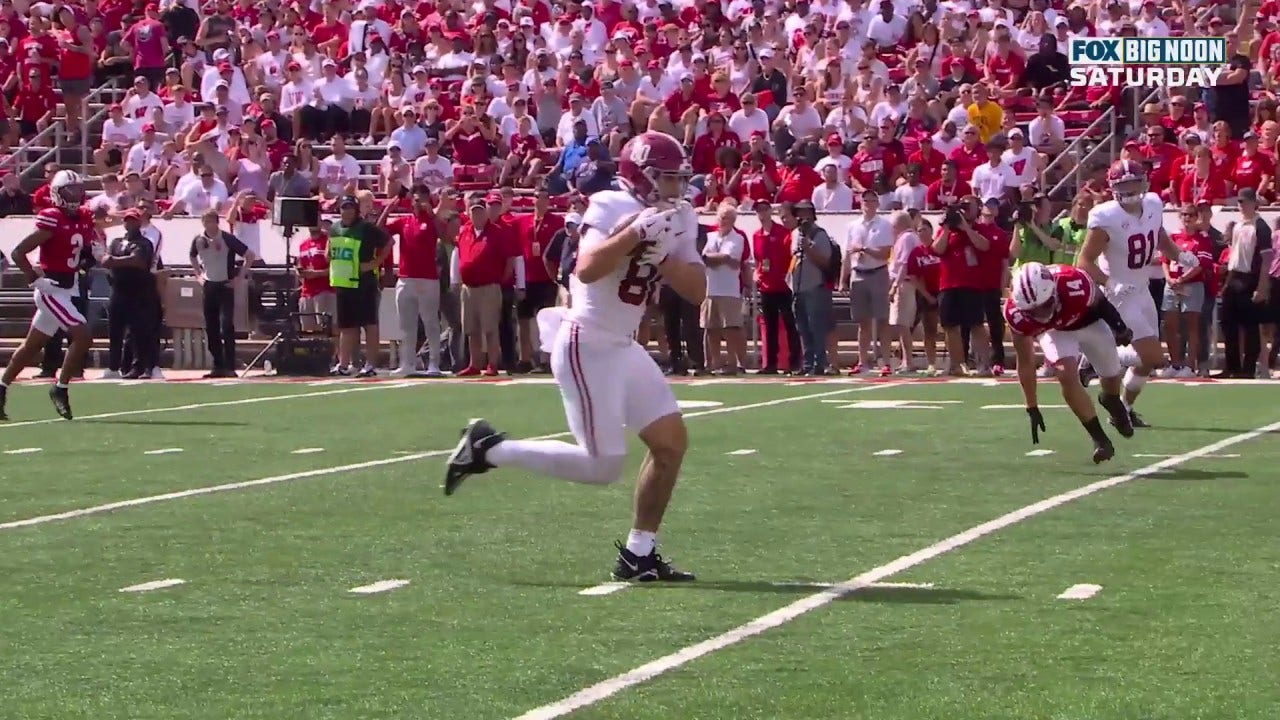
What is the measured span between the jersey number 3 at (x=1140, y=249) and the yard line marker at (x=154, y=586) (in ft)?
26.2

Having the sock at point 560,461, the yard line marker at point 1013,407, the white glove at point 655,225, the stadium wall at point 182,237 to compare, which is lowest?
the yard line marker at point 1013,407

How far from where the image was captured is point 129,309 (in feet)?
75.7

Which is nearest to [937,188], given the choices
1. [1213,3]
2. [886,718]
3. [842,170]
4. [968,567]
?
[842,170]

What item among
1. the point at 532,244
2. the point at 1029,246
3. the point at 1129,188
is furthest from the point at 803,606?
the point at 532,244

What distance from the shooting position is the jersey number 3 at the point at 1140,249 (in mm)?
14680

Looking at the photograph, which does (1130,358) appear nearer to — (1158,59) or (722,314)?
(722,314)

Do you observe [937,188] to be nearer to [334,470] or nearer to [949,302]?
[949,302]

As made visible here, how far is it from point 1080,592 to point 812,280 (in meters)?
14.3

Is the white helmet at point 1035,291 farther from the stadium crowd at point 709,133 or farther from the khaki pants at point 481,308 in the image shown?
the khaki pants at point 481,308

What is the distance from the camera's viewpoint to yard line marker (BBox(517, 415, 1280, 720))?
618 centimetres

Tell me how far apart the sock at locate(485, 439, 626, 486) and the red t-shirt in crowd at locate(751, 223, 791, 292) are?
14037 mm

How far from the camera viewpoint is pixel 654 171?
815 cm

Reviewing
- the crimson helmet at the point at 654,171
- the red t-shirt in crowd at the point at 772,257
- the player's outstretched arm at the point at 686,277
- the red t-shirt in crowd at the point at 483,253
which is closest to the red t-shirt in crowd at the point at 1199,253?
the red t-shirt in crowd at the point at 772,257

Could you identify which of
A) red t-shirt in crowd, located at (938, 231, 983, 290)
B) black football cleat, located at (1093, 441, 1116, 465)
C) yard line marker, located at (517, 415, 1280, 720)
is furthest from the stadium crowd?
yard line marker, located at (517, 415, 1280, 720)
